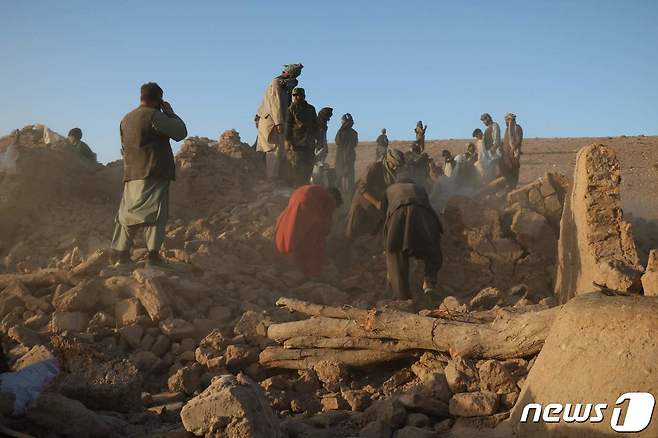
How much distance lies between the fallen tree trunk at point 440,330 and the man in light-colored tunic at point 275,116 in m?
4.89

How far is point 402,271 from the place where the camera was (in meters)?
6.95

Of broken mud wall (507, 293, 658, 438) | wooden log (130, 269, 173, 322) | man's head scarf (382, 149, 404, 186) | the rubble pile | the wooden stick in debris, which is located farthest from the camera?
man's head scarf (382, 149, 404, 186)

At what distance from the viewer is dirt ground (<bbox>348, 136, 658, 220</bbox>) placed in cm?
1936

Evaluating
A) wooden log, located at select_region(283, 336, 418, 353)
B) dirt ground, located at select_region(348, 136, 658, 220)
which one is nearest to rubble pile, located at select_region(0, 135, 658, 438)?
wooden log, located at select_region(283, 336, 418, 353)

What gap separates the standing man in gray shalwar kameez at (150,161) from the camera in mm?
6098

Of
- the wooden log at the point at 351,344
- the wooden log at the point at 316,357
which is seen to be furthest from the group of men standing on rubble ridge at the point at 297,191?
the wooden log at the point at 351,344

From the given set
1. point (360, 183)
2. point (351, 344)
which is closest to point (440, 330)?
point (351, 344)

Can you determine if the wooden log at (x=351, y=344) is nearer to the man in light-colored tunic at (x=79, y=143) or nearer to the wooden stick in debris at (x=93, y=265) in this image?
the wooden stick in debris at (x=93, y=265)

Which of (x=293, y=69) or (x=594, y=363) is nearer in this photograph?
(x=594, y=363)

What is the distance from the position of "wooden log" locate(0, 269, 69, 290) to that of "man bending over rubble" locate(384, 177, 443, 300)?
3090 mm

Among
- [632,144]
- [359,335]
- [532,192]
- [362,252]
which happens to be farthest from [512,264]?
[632,144]

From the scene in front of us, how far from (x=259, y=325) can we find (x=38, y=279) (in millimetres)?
2292

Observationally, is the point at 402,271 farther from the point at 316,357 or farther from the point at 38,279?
the point at 38,279

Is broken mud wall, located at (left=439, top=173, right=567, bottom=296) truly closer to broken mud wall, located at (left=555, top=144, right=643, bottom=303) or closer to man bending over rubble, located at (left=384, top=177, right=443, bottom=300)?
man bending over rubble, located at (left=384, top=177, right=443, bottom=300)
